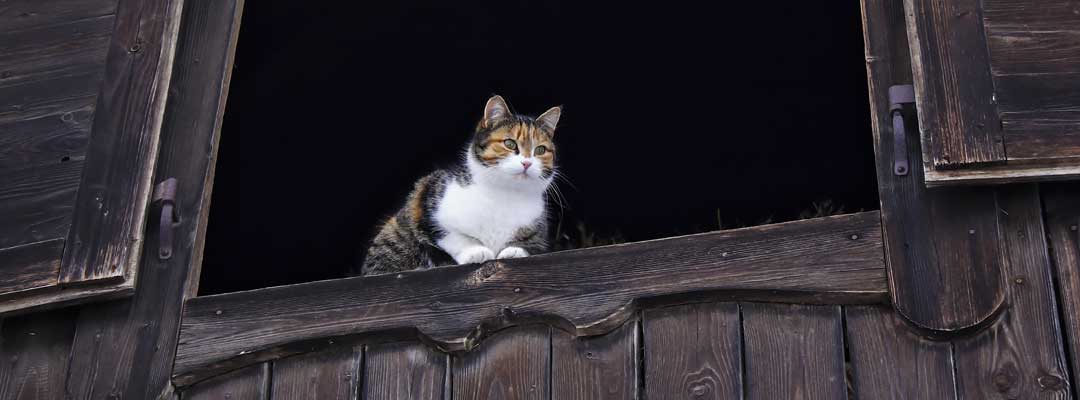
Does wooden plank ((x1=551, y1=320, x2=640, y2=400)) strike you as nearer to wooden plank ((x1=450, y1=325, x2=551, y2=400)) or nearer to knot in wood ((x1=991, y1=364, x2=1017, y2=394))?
wooden plank ((x1=450, y1=325, x2=551, y2=400))

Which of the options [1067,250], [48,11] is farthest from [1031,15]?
[48,11]

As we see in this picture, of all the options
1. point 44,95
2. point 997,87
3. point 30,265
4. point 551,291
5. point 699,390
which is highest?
point 44,95

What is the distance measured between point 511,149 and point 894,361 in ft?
5.91

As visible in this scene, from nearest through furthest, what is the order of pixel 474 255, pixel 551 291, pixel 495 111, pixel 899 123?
pixel 899 123
pixel 551 291
pixel 474 255
pixel 495 111

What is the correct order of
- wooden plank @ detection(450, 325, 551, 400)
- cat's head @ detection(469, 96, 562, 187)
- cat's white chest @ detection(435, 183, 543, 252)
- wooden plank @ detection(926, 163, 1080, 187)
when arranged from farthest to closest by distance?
cat's head @ detection(469, 96, 562, 187) < cat's white chest @ detection(435, 183, 543, 252) < wooden plank @ detection(450, 325, 551, 400) < wooden plank @ detection(926, 163, 1080, 187)

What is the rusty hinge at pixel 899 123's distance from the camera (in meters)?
3.09

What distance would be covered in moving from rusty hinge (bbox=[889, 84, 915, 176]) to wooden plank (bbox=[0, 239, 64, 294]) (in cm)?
231

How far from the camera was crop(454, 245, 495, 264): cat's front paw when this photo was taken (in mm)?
3598

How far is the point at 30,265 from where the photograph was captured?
134 inches

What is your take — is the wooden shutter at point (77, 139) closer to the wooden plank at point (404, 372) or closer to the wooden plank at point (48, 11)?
the wooden plank at point (48, 11)

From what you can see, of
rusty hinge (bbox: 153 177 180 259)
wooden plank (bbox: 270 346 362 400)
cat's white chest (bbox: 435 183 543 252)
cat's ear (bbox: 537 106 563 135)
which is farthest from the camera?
cat's ear (bbox: 537 106 563 135)

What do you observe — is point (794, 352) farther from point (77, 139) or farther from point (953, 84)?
point (77, 139)

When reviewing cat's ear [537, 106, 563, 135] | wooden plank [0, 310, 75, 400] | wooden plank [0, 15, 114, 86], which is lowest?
wooden plank [0, 310, 75, 400]

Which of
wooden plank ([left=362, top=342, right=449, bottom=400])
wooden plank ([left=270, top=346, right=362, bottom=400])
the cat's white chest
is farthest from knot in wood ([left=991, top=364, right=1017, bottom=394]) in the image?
the cat's white chest
